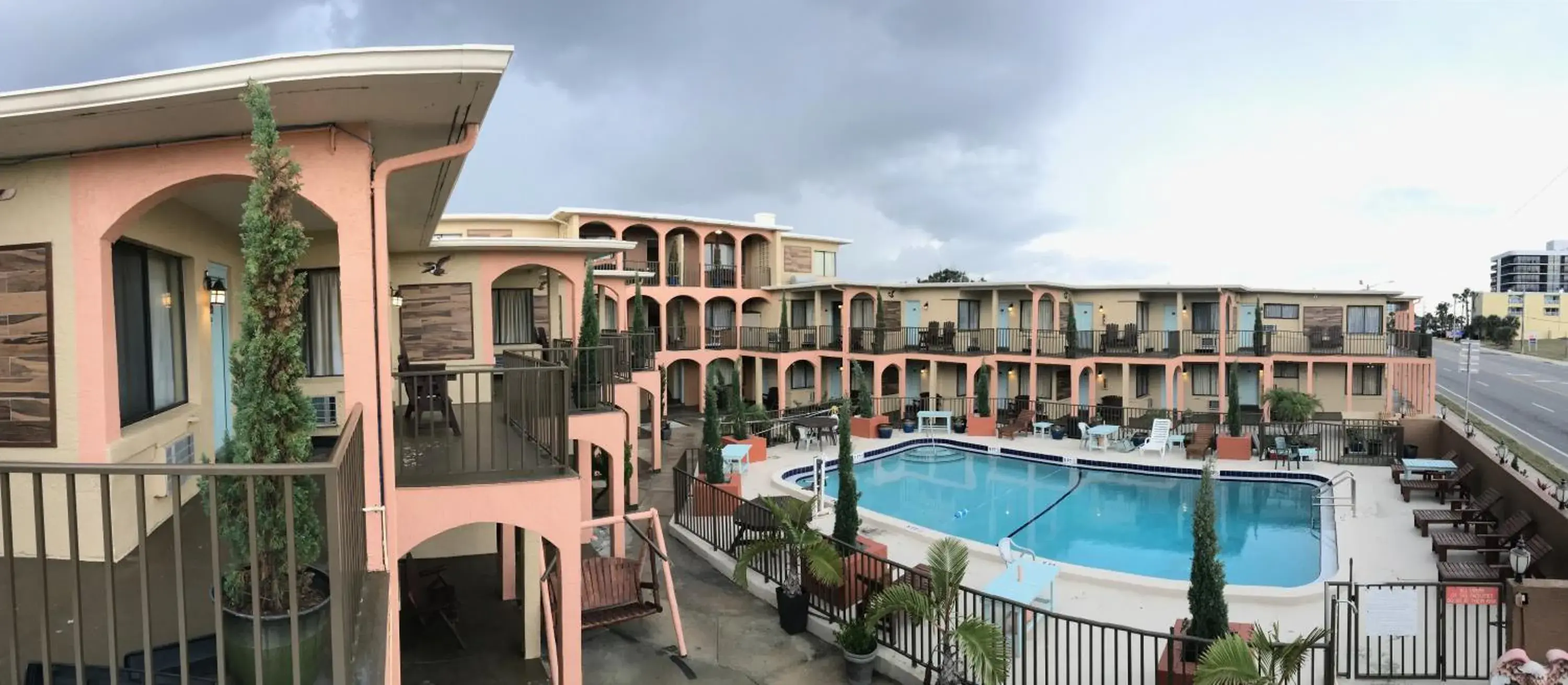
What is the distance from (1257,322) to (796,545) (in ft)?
80.2

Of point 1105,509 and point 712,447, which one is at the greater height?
point 712,447

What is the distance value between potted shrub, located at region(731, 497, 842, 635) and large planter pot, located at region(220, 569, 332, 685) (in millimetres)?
5893

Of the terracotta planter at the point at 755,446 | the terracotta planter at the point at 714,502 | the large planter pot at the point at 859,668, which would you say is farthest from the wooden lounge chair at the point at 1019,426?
the large planter pot at the point at 859,668

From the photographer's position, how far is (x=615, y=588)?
8.84m

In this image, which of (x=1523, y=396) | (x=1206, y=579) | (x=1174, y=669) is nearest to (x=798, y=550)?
(x=1174, y=669)

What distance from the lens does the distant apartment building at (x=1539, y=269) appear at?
514 feet

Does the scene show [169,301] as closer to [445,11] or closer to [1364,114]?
[445,11]

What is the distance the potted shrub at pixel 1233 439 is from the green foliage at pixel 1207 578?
611 inches

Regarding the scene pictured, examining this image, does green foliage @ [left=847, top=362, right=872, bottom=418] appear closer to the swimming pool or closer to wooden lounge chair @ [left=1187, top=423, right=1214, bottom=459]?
the swimming pool

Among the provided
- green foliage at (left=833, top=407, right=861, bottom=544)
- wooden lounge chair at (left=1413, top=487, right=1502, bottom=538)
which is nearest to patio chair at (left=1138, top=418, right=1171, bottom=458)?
wooden lounge chair at (left=1413, top=487, right=1502, bottom=538)

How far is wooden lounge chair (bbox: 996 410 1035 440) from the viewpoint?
24.9 m

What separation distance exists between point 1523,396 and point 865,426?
4008cm

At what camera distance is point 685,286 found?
A: 105ft

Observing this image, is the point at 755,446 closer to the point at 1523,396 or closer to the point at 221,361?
the point at 221,361
